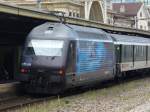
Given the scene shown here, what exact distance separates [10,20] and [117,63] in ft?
20.7

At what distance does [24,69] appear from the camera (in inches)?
871

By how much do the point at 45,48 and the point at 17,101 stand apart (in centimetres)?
247

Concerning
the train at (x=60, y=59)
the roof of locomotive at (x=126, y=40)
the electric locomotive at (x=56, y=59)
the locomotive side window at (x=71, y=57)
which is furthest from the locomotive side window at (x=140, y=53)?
the locomotive side window at (x=71, y=57)

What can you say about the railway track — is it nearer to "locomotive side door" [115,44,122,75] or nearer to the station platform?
the station platform

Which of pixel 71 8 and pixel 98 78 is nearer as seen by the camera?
pixel 98 78

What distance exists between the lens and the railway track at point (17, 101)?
61.7ft

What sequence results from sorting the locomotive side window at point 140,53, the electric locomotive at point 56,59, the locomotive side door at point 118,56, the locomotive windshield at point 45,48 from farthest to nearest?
the locomotive side window at point 140,53
the locomotive side door at point 118,56
the locomotive windshield at point 45,48
the electric locomotive at point 56,59

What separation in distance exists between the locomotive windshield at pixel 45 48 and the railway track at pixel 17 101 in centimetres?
183

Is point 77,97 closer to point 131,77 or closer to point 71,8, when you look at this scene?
point 131,77

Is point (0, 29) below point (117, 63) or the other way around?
the other way around

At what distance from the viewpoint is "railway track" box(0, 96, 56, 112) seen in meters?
18.8

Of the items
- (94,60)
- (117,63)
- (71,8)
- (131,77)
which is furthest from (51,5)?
(94,60)

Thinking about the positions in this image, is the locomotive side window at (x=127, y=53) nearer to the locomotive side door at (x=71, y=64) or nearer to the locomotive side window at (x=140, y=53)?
the locomotive side window at (x=140, y=53)

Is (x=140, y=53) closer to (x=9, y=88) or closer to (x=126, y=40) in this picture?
(x=126, y=40)
